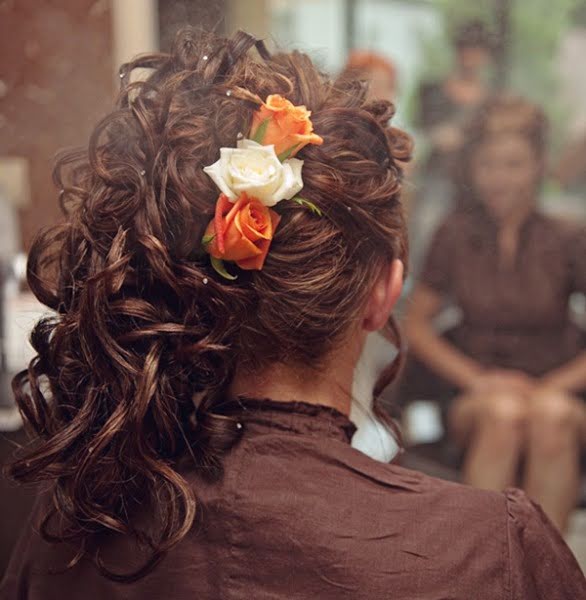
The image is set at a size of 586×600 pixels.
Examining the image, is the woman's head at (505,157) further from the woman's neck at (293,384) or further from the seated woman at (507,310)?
the woman's neck at (293,384)

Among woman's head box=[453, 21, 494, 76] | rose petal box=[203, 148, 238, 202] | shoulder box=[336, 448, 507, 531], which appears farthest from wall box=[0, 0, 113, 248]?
woman's head box=[453, 21, 494, 76]

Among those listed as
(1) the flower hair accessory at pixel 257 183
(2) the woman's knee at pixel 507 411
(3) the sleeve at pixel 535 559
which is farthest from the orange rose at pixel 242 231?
(2) the woman's knee at pixel 507 411

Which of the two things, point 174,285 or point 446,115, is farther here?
point 446,115

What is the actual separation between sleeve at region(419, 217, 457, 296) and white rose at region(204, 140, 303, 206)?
1209 millimetres

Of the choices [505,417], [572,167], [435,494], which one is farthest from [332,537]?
[572,167]

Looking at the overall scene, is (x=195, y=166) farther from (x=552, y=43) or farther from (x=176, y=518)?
(x=552, y=43)

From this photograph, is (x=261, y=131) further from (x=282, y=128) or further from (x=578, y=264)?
(x=578, y=264)

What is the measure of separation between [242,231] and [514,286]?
4.15 ft

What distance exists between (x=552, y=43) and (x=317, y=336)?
56.7 inches

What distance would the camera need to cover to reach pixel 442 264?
189cm

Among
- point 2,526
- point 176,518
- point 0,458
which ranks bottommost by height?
point 2,526

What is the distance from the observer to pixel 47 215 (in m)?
1.17

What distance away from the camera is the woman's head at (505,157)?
181cm

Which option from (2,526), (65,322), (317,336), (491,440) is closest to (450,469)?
(491,440)
